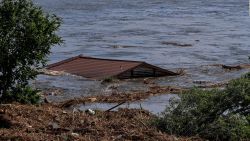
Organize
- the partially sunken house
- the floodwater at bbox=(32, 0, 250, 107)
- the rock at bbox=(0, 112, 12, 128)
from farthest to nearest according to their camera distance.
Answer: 1. the partially sunken house
2. the floodwater at bbox=(32, 0, 250, 107)
3. the rock at bbox=(0, 112, 12, 128)

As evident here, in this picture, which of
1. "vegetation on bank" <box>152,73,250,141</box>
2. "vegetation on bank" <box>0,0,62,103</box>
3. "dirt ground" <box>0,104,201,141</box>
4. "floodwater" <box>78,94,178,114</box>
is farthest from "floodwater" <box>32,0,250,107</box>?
"vegetation on bank" <box>152,73,250,141</box>

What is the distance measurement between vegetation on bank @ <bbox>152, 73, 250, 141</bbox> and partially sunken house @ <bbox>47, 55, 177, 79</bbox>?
28.8 ft

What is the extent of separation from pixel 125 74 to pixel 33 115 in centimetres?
911

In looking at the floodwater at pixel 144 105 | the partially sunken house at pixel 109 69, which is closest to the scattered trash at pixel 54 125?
the floodwater at pixel 144 105

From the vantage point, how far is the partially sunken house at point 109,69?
1948 centimetres

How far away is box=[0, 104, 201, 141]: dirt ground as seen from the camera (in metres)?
8.82

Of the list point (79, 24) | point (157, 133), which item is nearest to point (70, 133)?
point (157, 133)

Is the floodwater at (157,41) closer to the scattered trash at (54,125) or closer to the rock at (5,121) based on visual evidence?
the rock at (5,121)

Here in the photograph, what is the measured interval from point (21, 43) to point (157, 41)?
18939 mm

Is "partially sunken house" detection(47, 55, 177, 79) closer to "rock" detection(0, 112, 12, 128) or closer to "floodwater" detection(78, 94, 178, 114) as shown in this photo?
"floodwater" detection(78, 94, 178, 114)

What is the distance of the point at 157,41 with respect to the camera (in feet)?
102

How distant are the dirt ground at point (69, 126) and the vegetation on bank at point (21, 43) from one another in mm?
1501

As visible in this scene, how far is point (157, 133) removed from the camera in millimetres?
9078

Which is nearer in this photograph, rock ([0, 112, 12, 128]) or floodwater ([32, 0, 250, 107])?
rock ([0, 112, 12, 128])
